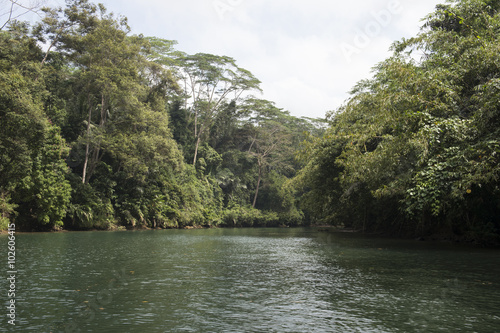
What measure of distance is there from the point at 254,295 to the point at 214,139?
2005 inches

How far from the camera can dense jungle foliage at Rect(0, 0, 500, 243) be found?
48.3ft

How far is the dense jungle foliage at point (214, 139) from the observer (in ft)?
48.3

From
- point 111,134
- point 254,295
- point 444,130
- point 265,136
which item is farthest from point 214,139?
point 254,295

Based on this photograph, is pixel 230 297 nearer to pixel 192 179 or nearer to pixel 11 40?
pixel 11 40

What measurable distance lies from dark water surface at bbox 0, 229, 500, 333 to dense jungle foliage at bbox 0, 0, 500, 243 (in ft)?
13.1

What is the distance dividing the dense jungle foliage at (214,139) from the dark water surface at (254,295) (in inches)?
157

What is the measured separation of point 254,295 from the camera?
8367 millimetres

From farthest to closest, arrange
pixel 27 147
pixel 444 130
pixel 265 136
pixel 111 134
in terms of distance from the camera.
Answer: pixel 265 136 → pixel 111 134 → pixel 27 147 → pixel 444 130

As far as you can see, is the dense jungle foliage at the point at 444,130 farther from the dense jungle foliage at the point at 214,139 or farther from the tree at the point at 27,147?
the tree at the point at 27,147

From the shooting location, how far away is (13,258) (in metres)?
12.7

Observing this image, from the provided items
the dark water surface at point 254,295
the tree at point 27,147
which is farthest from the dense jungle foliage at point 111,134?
the dark water surface at point 254,295

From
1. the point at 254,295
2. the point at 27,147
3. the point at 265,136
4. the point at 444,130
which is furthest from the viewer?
the point at 265,136

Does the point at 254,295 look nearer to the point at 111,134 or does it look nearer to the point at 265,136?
the point at 111,134

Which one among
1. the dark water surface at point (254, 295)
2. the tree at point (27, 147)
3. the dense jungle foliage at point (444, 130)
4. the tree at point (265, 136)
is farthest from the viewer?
the tree at point (265, 136)
